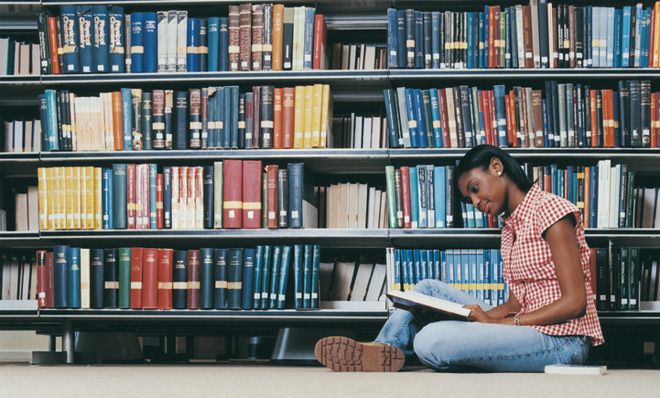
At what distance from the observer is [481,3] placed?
388cm

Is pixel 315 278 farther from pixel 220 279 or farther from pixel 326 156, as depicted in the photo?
pixel 326 156

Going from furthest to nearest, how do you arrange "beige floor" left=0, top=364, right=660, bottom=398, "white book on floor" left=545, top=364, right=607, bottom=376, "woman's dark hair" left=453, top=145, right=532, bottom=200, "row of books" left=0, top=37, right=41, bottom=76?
"row of books" left=0, top=37, right=41, bottom=76 < "woman's dark hair" left=453, top=145, right=532, bottom=200 < "white book on floor" left=545, top=364, right=607, bottom=376 < "beige floor" left=0, top=364, right=660, bottom=398

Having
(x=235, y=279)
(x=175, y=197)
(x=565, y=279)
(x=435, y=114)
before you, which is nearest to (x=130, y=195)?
(x=175, y=197)

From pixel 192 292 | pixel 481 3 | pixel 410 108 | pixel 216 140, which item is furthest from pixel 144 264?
pixel 481 3

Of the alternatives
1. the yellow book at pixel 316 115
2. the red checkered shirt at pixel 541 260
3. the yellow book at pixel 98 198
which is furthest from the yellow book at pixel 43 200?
the red checkered shirt at pixel 541 260

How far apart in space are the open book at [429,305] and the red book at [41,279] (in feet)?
5.17

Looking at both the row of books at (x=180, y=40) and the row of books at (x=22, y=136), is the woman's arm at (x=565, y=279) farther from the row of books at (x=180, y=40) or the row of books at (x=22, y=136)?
the row of books at (x=22, y=136)

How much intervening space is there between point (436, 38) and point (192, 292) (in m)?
1.41

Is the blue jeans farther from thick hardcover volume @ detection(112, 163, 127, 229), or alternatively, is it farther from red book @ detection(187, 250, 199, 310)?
thick hardcover volume @ detection(112, 163, 127, 229)

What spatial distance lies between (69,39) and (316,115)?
3.54ft

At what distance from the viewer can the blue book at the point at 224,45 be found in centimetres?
377

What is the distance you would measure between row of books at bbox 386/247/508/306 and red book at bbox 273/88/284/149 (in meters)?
0.62

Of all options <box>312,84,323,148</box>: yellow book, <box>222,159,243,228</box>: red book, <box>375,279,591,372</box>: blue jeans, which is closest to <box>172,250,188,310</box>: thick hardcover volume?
<box>222,159,243,228</box>: red book

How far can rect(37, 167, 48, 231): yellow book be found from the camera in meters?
3.77
